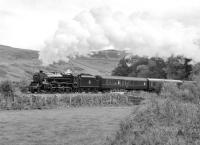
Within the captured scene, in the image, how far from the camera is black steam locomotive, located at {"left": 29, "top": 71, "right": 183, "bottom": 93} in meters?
50.4

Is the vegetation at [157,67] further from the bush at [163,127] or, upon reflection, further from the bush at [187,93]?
the bush at [163,127]

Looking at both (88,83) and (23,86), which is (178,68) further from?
(23,86)

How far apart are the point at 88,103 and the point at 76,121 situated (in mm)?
19881

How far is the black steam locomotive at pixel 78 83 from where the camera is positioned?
50.4 metres

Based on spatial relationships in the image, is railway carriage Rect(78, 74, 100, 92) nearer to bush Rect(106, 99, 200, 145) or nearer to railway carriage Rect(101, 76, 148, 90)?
railway carriage Rect(101, 76, 148, 90)

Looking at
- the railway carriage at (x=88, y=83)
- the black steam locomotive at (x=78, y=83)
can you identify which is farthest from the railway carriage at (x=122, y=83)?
the railway carriage at (x=88, y=83)

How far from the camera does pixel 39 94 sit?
49250 mm

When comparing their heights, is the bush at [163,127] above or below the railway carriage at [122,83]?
below

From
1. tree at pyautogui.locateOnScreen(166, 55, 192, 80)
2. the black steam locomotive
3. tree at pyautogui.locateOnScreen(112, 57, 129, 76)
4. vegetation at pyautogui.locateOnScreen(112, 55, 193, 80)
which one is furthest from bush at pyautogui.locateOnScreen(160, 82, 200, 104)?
tree at pyautogui.locateOnScreen(112, 57, 129, 76)

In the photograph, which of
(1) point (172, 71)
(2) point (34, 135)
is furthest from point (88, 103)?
(1) point (172, 71)

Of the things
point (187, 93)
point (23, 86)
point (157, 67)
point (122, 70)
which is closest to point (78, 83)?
point (23, 86)

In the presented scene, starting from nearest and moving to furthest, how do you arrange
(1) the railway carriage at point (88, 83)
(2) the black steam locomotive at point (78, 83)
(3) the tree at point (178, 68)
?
(2) the black steam locomotive at point (78, 83) < (1) the railway carriage at point (88, 83) < (3) the tree at point (178, 68)

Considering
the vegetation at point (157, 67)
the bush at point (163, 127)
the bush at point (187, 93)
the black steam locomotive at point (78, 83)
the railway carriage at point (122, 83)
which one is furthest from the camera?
the vegetation at point (157, 67)

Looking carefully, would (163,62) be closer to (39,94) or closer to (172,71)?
(172,71)
